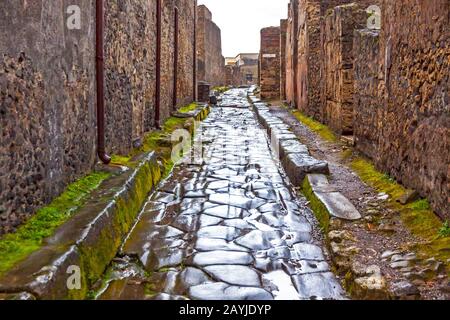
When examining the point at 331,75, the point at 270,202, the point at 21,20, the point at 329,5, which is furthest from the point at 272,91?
the point at 21,20

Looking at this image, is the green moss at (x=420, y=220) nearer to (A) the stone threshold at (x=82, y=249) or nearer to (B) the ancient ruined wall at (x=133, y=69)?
(A) the stone threshold at (x=82, y=249)

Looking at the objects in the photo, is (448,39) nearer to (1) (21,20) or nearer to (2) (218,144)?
(1) (21,20)

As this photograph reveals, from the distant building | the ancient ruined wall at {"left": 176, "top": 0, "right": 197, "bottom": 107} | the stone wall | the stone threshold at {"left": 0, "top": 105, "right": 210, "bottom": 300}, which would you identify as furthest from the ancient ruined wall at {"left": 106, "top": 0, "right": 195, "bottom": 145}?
the distant building

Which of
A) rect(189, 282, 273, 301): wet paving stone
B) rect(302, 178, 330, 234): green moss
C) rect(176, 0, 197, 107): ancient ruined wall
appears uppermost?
rect(176, 0, 197, 107): ancient ruined wall

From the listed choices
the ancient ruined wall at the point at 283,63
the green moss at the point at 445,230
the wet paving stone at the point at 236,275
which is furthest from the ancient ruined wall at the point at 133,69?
the ancient ruined wall at the point at 283,63

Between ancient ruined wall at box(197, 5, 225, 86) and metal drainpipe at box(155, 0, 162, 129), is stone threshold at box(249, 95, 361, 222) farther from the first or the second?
ancient ruined wall at box(197, 5, 225, 86)

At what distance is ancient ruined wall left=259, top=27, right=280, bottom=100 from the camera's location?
21969 millimetres

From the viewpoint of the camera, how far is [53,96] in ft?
13.6

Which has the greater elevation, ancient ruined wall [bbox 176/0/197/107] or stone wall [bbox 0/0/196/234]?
ancient ruined wall [bbox 176/0/197/107]

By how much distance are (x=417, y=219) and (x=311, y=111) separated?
8591 millimetres

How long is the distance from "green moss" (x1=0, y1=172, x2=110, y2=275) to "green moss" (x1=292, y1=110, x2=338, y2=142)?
17.5 ft

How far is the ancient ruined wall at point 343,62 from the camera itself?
859cm
